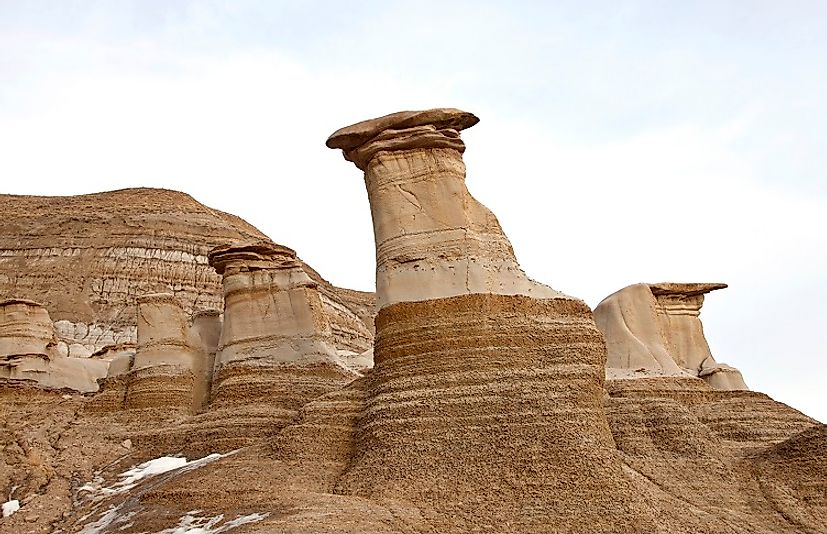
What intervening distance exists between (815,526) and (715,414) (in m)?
9.04

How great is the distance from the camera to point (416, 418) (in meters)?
15.9

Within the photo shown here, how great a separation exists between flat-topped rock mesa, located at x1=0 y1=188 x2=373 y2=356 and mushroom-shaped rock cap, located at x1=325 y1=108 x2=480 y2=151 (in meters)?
37.8

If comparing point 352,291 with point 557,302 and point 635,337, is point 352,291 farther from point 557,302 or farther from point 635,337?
point 557,302

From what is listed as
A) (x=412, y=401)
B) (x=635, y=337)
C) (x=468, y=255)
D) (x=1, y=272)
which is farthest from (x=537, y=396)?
(x=1, y=272)

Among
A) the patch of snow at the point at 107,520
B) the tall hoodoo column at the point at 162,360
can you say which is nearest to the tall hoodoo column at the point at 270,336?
the tall hoodoo column at the point at 162,360

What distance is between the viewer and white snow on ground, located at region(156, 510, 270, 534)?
1384cm

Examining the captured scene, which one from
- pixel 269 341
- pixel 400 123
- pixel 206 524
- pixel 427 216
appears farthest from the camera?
pixel 269 341

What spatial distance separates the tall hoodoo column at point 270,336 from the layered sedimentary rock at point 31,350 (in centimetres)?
1085

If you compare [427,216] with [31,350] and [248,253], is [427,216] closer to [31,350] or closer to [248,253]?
[248,253]

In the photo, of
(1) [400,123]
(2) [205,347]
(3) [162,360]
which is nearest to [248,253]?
(2) [205,347]

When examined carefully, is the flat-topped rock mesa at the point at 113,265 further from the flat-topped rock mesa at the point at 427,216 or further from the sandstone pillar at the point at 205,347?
the flat-topped rock mesa at the point at 427,216

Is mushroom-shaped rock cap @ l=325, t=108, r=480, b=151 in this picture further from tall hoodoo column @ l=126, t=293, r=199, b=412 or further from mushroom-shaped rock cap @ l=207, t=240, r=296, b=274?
tall hoodoo column @ l=126, t=293, r=199, b=412

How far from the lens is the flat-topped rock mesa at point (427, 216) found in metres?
17.6

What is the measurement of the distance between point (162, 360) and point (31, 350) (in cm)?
964
